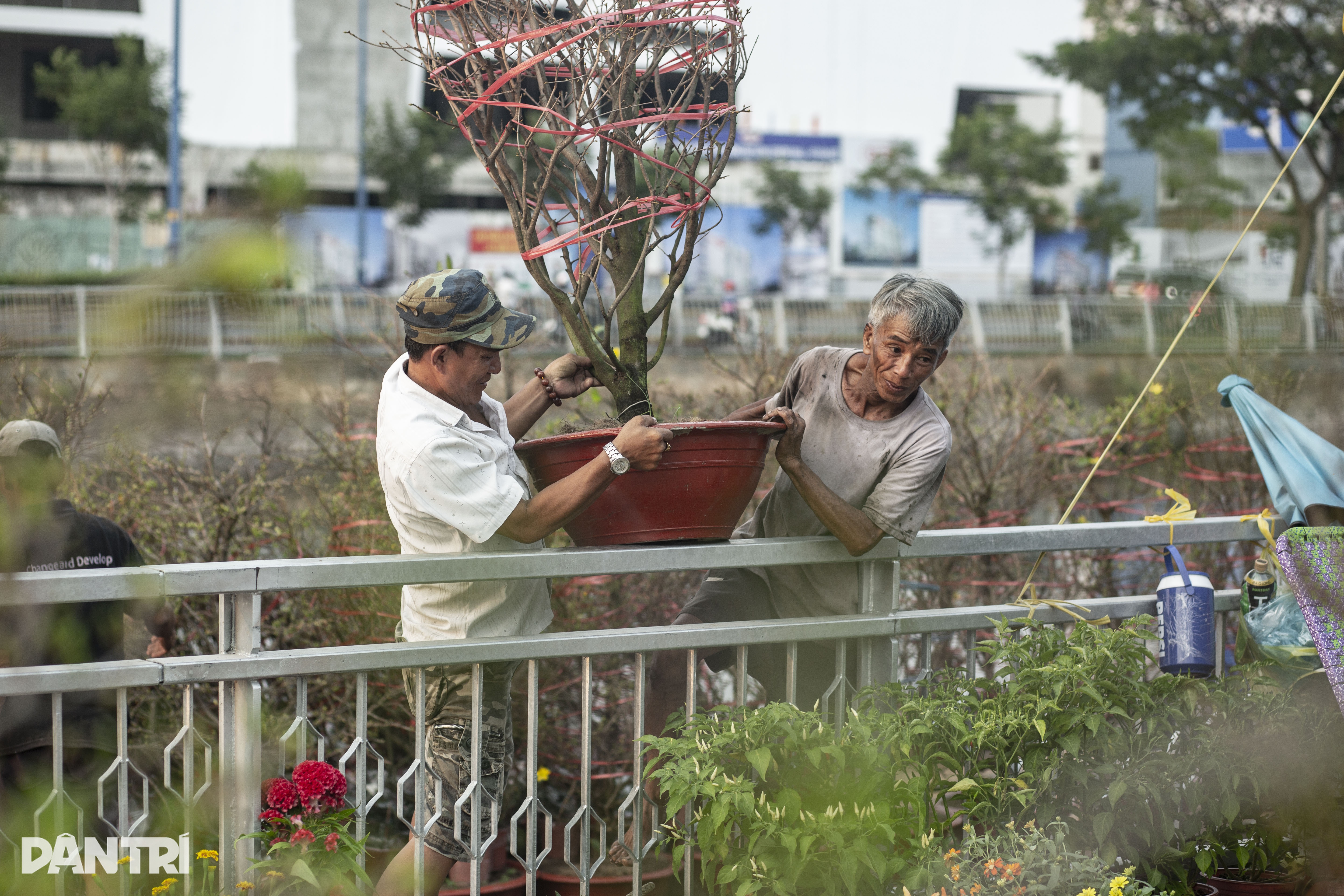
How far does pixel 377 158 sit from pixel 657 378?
88.1 ft

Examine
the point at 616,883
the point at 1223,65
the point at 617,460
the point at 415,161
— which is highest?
the point at 1223,65

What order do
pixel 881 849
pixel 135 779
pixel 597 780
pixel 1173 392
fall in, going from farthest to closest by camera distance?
1. pixel 1173 392
2. pixel 597 780
3. pixel 135 779
4. pixel 881 849

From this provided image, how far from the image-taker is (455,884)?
11.7 feet

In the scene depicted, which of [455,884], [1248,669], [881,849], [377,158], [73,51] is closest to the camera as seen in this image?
[73,51]

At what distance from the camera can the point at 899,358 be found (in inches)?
106

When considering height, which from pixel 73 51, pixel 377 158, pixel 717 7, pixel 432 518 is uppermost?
pixel 377 158

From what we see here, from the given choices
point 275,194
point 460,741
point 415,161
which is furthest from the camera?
point 415,161

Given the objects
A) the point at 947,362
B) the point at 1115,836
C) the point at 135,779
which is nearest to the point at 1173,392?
the point at 947,362

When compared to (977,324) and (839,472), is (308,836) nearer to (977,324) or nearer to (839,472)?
(839,472)

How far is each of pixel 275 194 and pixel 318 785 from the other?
1715 millimetres

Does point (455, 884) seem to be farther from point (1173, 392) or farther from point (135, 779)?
point (1173, 392)

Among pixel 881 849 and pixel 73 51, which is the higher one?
pixel 73 51

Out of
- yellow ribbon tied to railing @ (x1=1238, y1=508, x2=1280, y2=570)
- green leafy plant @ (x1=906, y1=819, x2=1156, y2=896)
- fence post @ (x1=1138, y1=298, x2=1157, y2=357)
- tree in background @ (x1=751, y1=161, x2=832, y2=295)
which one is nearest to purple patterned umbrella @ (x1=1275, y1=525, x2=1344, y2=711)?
yellow ribbon tied to railing @ (x1=1238, y1=508, x2=1280, y2=570)

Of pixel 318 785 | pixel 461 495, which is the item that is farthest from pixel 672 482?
pixel 318 785
